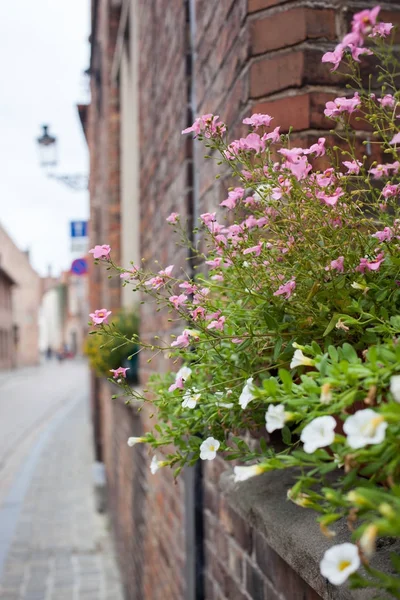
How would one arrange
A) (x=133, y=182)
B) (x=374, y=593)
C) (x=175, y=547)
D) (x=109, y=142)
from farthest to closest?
(x=109, y=142)
(x=133, y=182)
(x=175, y=547)
(x=374, y=593)

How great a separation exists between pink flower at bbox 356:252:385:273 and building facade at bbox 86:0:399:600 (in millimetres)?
474

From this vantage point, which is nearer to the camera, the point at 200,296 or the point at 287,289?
the point at 287,289

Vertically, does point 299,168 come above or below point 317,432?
above

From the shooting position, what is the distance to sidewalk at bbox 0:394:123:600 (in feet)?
16.9

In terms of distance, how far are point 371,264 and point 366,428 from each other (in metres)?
0.46

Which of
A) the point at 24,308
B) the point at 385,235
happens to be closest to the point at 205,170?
the point at 385,235

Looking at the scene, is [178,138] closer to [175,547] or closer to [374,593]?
[175,547]

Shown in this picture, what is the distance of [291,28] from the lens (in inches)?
62.7

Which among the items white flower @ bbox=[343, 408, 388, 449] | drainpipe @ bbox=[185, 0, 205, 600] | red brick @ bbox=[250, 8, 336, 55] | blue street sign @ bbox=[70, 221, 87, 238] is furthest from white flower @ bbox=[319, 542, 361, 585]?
blue street sign @ bbox=[70, 221, 87, 238]

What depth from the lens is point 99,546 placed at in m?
6.12

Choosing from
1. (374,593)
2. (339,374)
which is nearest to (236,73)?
(339,374)

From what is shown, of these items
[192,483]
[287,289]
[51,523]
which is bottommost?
[51,523]

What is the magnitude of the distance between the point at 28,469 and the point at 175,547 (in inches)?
294

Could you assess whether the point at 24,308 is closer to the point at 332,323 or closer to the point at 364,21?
the point at 332,323
